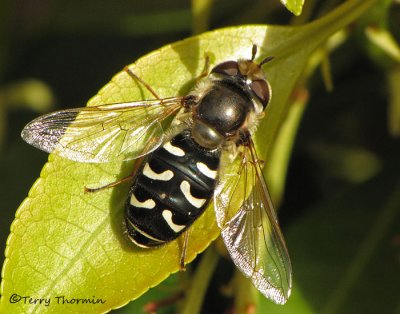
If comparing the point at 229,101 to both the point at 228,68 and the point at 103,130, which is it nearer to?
the point at 228,68

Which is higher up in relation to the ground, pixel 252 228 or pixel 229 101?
pixel 229 101

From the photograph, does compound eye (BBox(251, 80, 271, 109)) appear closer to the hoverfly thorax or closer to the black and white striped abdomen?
the hoverfly thorax

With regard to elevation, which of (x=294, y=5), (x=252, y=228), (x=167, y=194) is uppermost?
(x=294, y=5)

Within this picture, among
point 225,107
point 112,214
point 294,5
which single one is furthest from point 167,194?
point 294,5

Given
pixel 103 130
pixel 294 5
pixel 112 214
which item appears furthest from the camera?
pixel 103 130

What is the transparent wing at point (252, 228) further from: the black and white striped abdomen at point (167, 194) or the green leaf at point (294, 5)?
the green leaf at point (294, 5)

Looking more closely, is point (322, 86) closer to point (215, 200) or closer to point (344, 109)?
point (344, 109)

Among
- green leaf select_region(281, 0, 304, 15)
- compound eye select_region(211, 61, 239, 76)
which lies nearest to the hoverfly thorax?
compound eye select_region(211, 61, 239, 76)

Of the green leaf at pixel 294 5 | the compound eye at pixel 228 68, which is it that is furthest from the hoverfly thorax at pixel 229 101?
the green leaf at pixel 294 5
